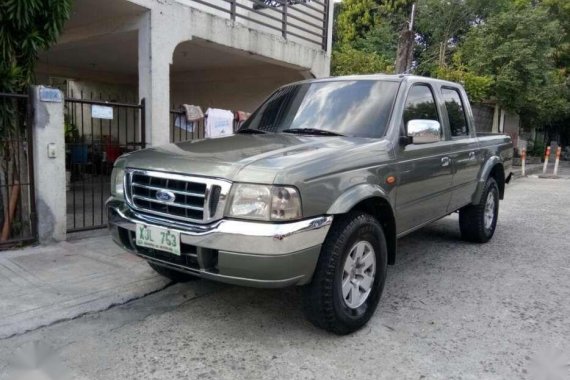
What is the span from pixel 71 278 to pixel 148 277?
679 millimetres

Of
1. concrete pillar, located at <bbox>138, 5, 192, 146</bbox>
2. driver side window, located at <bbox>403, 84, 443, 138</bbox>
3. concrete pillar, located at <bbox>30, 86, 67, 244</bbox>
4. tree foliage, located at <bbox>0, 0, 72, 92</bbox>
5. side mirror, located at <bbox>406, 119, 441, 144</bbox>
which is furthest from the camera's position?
concrete pillar, located at <bbox>138, 5, 192, 146</bbox>

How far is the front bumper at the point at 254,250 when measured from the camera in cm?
279

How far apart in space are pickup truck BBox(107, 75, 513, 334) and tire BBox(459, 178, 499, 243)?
1184 mm

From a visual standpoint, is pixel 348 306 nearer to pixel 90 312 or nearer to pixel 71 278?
pixel 90 312

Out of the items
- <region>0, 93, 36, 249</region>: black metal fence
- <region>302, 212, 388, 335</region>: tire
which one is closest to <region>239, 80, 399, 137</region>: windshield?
<region>302, 212, 388, 335</region>: tire

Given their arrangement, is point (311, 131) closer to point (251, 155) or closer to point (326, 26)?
point (251, 155)

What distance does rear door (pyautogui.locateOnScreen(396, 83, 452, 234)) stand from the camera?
3.96m

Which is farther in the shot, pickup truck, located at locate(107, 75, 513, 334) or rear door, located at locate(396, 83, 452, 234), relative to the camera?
rear door, located at locate(396, 83, 452, 234)

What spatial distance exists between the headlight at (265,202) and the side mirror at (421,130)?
1496 mm

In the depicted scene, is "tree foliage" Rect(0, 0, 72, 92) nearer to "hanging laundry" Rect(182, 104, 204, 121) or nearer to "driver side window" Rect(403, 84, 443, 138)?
"hanging laundry" Rect(182, 104, 204, 121)

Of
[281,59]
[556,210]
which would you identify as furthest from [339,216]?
[556,210]

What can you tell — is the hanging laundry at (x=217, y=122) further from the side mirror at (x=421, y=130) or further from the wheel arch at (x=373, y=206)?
the wheel arch at (x=373, y=206)

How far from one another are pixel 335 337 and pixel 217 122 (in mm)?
4741

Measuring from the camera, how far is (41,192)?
5156 mm
